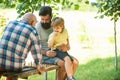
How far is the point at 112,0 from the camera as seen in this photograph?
8.07 m

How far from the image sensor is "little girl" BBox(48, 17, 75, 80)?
603cm

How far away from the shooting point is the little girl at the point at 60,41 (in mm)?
6027

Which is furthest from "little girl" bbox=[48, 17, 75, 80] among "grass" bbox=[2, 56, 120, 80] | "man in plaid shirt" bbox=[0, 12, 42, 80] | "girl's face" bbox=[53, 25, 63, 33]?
"grass" bbox=[2, 56, 120, 80]

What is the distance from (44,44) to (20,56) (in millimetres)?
1334

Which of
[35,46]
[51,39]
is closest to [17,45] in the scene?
[35,46]

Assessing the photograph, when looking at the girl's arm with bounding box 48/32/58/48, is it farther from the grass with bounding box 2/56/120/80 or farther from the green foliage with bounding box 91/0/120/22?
the grass with bounding box 2/56/120/80

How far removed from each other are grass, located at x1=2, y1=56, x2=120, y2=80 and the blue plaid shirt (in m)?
3.72

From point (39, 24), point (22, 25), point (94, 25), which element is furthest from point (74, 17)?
point (22, 25)

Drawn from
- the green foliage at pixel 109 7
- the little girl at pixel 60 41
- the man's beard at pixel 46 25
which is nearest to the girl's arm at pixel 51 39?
the little girl at pixel 60 41

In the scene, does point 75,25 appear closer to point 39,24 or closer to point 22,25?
point 39,24

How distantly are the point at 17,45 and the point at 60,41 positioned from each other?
47.2 inches

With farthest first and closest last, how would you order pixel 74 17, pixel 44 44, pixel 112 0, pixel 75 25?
pixel 74 17
pixel 75 25
pixel 112 0
pixel 44 44

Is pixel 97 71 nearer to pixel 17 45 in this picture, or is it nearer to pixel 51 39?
pixel 51 39

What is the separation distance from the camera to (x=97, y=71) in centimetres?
970
